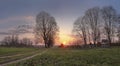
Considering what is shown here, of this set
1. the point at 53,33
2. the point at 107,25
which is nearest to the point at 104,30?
the point at 107,25

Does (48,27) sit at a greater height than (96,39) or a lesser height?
greater

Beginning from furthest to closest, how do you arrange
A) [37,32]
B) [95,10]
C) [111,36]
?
[37,32], [95,10], [111,36]

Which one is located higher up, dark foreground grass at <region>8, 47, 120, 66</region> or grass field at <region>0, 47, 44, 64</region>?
dark foreground grass at <region>8, 47, 120, 66</region>

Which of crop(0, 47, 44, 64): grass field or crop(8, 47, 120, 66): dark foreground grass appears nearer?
crop(8, 47, 120, 66): dark foreground grass

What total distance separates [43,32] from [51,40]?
6082mm

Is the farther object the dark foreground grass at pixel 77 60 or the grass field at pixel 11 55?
the grass field at pixel 11 55

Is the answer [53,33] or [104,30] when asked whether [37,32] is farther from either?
[104,30]

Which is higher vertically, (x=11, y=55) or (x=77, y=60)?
(x=77, y=60)

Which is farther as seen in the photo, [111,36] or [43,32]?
[43,32]

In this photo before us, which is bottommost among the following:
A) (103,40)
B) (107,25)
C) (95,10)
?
(103,40)

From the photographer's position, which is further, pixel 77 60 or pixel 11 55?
pixel 11 55

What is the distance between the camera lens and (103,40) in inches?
3701

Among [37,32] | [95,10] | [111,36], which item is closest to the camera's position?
[111,36]

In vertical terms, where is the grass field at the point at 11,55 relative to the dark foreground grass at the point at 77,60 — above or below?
below
